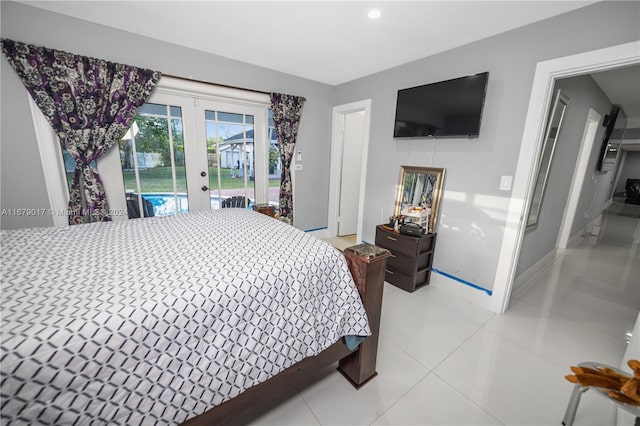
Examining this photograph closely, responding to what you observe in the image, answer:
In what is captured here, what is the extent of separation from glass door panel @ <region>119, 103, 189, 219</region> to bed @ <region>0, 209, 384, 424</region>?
1.14 metres

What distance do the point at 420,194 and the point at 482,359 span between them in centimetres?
168

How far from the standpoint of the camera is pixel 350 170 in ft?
13.6

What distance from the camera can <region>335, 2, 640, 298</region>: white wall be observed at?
1743 millimetres

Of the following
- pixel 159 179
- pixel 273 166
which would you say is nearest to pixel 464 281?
pixel 273 166

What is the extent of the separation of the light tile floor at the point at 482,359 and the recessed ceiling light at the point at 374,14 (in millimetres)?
2522

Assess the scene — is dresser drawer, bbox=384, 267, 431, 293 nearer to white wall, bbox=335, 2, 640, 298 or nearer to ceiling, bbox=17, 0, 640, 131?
white wall, bbox=335, 2, 640, 298

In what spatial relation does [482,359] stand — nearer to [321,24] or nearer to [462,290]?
[462,290]

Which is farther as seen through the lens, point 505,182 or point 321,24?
point 505,182

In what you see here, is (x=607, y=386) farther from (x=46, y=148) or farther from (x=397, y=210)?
(x=46, y=148)

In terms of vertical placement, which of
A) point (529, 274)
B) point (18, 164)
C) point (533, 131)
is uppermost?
point (533, 131)

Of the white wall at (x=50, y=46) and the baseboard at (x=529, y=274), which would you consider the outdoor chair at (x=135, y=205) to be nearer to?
the white wall at (x=50, y=46)

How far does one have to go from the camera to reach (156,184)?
9.00 feet

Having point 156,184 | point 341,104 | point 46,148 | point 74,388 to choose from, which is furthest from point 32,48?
point 341,104

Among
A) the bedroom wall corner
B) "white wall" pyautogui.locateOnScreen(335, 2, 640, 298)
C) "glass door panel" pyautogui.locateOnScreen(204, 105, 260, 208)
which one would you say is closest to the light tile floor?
"white wall" pyautogui.locateOnScreen(335, 2, 640, 298)
